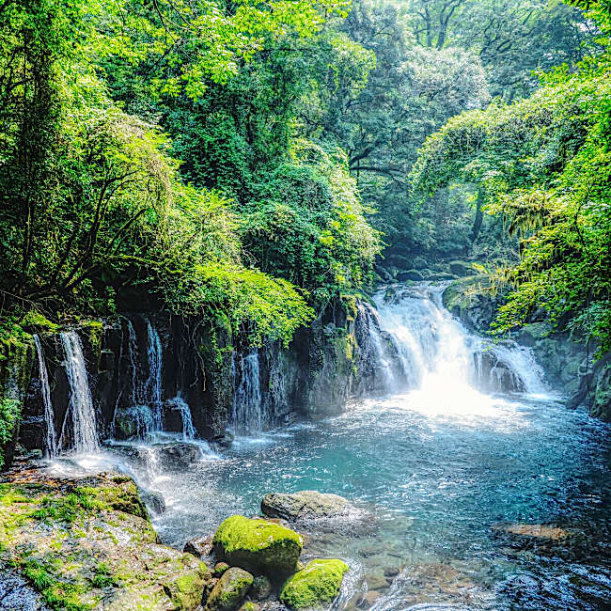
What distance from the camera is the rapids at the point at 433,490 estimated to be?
514 cm

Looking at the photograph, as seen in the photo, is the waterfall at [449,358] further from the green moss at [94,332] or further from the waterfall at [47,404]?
the waterfall at [47,404]

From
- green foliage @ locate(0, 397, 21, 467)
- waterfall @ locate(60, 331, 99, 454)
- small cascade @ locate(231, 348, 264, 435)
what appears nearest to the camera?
green foliage @ locate(0, 397, 21, 467)

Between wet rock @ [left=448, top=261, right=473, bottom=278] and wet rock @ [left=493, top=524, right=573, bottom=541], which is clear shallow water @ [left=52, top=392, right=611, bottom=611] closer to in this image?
wet rock @ [left=493, top=524, right=573, bottom=541]

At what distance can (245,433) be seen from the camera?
35.8 ft

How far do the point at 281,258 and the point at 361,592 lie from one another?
29.8 feet

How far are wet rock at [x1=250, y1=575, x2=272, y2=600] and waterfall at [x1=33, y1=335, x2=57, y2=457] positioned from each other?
161 inches

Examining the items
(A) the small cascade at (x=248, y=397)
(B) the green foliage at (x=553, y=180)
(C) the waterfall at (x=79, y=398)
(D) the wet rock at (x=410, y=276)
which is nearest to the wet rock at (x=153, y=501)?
Result: (C) the waterfall at (x=79, y=398)

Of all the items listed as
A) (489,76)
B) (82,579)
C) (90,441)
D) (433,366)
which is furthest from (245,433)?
(489,76)

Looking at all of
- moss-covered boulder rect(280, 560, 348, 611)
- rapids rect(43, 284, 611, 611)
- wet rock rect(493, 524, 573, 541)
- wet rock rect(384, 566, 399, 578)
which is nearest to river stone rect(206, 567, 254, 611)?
moss-covered boulder rect(280, 560, 348, 611)

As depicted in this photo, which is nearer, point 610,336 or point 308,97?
point 610,336

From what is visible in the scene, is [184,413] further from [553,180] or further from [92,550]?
[553,180]

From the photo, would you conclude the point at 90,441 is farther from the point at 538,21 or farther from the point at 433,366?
the point at 538,21

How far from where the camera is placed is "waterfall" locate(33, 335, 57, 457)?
657cm

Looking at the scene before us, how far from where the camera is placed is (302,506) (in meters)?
6.74
